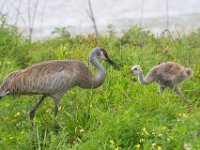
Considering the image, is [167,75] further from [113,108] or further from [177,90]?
[113,108]

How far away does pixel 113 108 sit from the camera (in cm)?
694

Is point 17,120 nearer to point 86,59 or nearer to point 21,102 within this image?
point 21,102

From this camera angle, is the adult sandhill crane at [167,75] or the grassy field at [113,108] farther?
the adult sandhill crane at [167,75]

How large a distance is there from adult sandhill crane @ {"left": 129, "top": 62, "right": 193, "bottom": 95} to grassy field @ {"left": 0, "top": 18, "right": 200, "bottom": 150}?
11cm

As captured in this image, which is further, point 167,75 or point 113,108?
point 167,75

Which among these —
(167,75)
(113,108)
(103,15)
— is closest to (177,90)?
(167,75)

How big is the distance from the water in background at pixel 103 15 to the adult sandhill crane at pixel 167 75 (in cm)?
405

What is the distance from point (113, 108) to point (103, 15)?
6772 mm

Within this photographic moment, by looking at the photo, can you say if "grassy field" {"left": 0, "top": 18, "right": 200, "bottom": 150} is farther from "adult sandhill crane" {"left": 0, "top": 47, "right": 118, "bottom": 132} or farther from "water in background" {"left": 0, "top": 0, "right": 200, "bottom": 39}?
"water in background" {"left": 0, "top": 0, "right": 200, "bottom": 39}

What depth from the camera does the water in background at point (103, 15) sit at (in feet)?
40.4

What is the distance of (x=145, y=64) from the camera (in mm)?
8398

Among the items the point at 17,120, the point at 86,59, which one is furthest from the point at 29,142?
the point at 86,59

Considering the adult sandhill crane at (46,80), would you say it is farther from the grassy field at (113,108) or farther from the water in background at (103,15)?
the water in background at (103,15)

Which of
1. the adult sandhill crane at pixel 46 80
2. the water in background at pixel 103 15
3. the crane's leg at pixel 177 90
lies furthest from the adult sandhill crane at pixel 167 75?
the water in background at pixel 103 15
